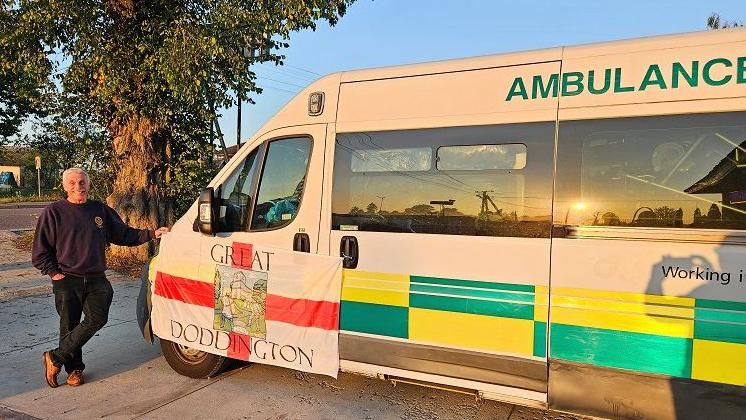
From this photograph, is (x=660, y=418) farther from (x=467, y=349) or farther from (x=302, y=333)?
(x=302, y=333)

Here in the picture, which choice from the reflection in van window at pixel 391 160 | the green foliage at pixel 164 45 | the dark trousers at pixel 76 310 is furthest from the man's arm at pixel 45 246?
the green foliage at pixel 164 45

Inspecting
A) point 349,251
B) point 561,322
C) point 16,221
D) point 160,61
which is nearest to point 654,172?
point 561,322

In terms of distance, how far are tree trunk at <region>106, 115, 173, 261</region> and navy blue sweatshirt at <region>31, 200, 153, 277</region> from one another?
5.39m

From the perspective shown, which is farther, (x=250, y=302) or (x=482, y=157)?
(x=250, y=302)

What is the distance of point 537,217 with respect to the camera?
3.14m

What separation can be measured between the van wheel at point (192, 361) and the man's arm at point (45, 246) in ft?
3.58

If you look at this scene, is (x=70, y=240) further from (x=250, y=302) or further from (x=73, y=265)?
(x=250, y=302)

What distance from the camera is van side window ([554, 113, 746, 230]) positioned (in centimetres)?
275

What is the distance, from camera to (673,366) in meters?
2.83

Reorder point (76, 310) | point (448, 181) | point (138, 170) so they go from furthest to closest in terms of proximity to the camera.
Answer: point (138, 170)
point (76, 310)
point (448, 181)

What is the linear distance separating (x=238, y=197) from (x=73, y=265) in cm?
143

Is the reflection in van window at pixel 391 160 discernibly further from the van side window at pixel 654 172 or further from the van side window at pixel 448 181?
the van side window at pixel 654 172

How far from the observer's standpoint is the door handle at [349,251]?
3.67 meters

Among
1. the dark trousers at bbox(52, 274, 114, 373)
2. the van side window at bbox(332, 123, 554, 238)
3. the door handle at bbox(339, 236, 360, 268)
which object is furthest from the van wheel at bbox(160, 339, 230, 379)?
the van side window at bbox(332, 123, 554, 238)
